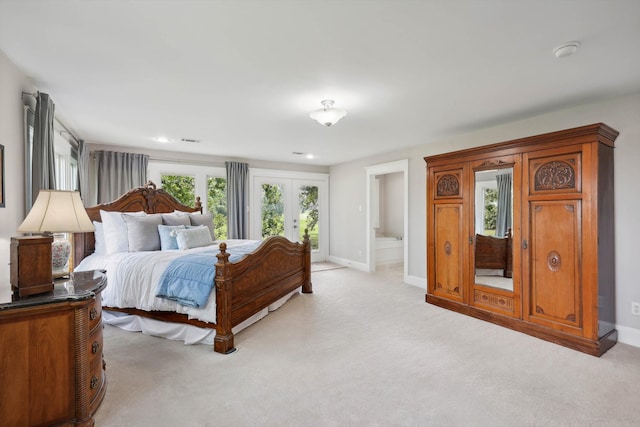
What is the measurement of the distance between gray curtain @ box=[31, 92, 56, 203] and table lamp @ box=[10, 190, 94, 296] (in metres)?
0.65

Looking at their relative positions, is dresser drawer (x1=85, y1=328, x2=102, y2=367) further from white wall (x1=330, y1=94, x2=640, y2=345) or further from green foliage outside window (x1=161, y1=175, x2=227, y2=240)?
white wall (x1=330, y1=94, x2=640, y2=345)

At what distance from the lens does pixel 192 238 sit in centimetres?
401

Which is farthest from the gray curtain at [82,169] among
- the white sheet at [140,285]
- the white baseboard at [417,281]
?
the white baseboard at [417,281]

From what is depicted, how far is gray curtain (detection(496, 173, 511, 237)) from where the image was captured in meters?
3.48

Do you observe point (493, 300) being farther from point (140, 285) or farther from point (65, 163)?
point (65, 163)

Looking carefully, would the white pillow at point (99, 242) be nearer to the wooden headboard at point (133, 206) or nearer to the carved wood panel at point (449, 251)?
the wooden headboard at point (133, 206)

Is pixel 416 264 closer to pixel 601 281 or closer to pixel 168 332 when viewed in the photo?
pixel 601 281

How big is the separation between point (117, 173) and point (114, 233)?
1.78 metres

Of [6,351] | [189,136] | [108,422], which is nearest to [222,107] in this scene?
[189,136]

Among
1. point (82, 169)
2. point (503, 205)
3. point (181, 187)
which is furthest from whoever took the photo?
point (181, 187)

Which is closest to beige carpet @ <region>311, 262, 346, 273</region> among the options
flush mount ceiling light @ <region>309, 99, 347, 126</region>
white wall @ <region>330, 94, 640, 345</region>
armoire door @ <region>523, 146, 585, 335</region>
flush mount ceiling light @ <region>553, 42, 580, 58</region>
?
white wall @ <region>330, 94, 640, 345</region>

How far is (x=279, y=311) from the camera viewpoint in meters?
3.93

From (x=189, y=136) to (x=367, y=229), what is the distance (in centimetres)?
377

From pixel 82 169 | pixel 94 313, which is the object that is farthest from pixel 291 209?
pixel 94 313
